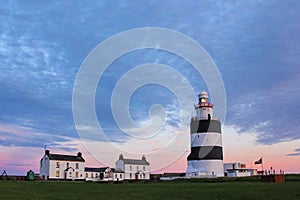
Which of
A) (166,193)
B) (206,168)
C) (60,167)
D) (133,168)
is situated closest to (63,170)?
(60,167)

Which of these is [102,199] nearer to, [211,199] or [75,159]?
[211,199]

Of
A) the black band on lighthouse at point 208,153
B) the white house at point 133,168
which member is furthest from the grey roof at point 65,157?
the black band on lighthouse at point 208,153

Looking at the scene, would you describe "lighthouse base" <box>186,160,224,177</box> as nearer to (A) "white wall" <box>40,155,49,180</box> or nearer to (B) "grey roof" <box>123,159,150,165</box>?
(A) "white wall" <box>40,155,49,180</box>

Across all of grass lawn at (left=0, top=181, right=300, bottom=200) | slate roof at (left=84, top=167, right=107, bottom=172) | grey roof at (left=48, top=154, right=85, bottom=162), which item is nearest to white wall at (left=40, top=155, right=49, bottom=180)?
grey roof at (left=48, top=154, right=85, bottom=162)

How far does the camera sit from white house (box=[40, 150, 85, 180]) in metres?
72.1

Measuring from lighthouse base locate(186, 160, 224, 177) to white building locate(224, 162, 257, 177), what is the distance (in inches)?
253

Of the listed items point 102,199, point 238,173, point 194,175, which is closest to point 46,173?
point 194,175

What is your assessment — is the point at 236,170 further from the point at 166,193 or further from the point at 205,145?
the point at 166,193

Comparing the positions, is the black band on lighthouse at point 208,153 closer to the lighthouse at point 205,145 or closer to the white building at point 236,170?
the lighthouse at point 205,145

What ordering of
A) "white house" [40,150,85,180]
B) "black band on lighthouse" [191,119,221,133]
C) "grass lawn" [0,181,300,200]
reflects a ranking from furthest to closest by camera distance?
"white house" [40,150,85,180]
"black band on lighthouse" [191,119,221,133]
"grass lawn" [0,181,300,200]

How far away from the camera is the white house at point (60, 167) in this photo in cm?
7212

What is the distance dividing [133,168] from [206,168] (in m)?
37.8

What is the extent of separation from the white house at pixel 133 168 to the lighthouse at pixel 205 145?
3379 centimetres

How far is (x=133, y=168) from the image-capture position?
3514 inches
